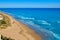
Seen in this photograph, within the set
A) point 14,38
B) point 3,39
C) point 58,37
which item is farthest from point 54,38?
point 3,39

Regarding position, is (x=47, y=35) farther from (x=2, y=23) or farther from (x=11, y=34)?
(x=2, y=23)

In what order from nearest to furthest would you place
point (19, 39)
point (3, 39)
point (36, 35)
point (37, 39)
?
point (3, 39)
point (19, 39)
point (37, 39)
point (36, 35)

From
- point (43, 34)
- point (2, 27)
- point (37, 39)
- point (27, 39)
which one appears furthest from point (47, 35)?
point (2, 27)

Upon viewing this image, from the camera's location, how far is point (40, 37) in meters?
28.3

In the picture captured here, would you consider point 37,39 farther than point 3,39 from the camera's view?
Yes

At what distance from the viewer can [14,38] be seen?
1001 inches

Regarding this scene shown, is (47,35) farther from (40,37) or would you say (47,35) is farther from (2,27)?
(2,27)

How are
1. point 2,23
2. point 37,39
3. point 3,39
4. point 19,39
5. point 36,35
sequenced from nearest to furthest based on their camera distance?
point 3,39, point 19,39, point 37,39, point 36,35, point 2,23

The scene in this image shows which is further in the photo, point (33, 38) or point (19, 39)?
A: point (33, 38)

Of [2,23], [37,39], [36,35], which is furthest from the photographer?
[2,23]

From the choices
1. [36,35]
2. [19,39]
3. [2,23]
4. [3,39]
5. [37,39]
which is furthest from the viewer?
[2,23]

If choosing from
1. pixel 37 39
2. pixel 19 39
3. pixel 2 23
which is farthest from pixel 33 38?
pixel 2 23

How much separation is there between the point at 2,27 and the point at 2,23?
9.46 ft

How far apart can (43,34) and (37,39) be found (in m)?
3.50
